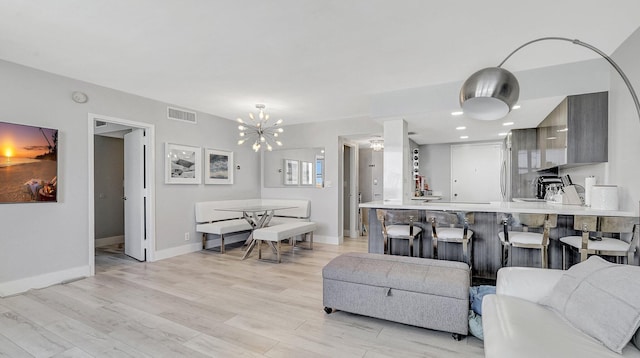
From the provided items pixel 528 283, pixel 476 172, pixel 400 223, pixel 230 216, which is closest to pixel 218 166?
pixel 230 216

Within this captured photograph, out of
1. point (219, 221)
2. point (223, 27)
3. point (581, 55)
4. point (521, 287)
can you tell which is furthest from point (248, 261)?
point (581, 55)

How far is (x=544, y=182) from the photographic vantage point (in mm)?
4766

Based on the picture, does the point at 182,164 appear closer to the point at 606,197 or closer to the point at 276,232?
the point at 276,232

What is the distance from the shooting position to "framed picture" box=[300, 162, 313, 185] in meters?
6.38

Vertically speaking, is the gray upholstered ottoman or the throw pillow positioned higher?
the throw pillow

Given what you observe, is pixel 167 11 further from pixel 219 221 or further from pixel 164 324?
pixel 219 221

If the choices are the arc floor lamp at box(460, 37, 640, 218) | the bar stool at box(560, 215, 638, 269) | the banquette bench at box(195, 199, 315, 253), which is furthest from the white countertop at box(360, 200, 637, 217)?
the banquette bench at box(195, 199, 315, 253)

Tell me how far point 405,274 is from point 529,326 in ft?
3.26

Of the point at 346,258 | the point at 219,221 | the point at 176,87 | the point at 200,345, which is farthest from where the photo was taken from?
the point at 219,221

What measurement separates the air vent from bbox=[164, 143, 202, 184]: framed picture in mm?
467

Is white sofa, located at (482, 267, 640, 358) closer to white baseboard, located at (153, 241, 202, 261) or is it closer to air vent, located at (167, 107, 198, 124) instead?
white baseboard, located at (153, 241, 202, 261)

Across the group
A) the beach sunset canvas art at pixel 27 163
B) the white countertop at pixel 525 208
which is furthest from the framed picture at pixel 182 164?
the white countertop at pixel 525 208

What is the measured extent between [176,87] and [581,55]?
4.84 m

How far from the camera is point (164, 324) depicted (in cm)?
258
